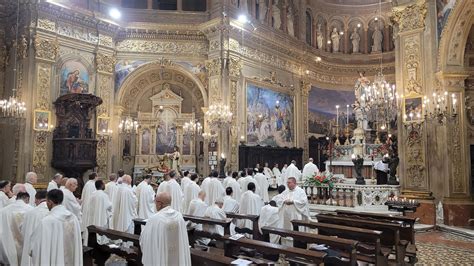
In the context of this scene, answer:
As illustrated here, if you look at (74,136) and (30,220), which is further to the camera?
(74,136)

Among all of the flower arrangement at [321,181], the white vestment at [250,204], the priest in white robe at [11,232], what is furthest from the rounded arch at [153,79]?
the priest in white robe at [11,232]

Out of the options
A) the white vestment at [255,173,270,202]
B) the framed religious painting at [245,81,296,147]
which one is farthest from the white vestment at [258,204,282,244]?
the framed religious painting at [245,81,296,147]

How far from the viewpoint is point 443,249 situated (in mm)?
9148

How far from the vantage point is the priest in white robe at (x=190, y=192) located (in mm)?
12742

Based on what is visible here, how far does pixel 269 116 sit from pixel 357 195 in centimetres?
1046

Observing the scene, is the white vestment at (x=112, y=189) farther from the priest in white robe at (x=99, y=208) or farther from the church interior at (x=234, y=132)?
the priest in white robe at (x=99, y=208)

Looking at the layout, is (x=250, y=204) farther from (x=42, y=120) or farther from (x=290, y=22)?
(x=290, y=22)

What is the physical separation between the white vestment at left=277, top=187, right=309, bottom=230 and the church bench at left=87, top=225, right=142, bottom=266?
3.39 m

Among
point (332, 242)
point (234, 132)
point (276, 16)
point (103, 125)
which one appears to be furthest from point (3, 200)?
point (276, 16)

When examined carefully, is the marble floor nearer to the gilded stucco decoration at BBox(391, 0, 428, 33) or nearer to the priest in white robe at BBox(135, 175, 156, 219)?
the gilded stucco decoration at BBox(391, 0, 428, 33)

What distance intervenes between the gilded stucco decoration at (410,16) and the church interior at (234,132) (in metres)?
Answer: 0.07

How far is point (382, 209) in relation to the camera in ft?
42.5

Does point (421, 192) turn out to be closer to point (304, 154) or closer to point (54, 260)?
point (54, 260)

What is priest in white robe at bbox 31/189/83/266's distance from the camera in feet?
16.0
